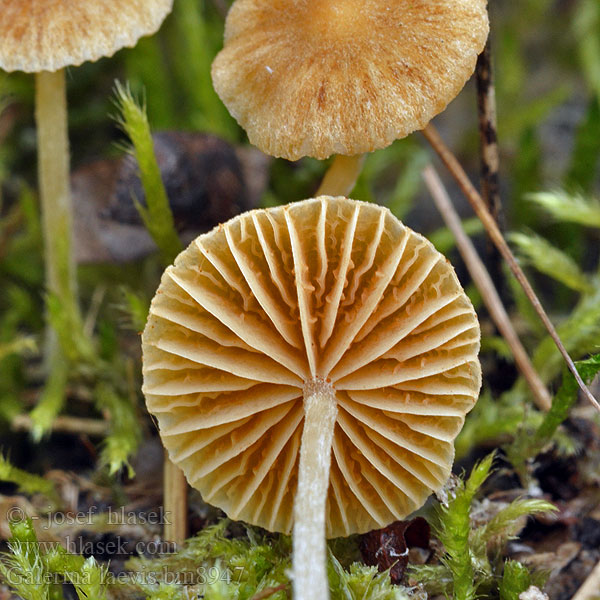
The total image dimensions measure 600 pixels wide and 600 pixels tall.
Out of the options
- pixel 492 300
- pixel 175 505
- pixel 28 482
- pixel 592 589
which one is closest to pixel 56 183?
pixel 28 482

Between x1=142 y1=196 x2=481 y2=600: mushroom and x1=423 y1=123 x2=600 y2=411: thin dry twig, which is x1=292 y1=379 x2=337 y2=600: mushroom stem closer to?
x1=142 y1=196 x2=481 y2=600: mushroom

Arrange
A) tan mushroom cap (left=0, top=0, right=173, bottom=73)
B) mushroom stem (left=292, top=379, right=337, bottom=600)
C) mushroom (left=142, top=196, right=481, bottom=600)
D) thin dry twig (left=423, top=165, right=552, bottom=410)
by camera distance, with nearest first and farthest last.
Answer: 1. mushroom stem (left=292, top=379, right=337, bottom=600)
2. mushroom (left=142, top=196, right=481, bottom=600)
3. tan mushroom cap (left=0, top=0, right=173, bottom=73)
4. thin dry twig (left=423, top=165, right=552, bottom=410)

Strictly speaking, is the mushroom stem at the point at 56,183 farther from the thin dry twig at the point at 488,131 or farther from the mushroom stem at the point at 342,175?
the thin dry twig at the point at 488,131

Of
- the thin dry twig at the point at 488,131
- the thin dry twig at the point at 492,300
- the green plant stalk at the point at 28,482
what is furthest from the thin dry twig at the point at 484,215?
the green plant stalk at the point at 28,482

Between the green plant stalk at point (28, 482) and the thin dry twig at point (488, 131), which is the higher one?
the thin dry twig at point (488, 131)

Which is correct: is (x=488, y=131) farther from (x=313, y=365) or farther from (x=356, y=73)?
(x=313, y=365)

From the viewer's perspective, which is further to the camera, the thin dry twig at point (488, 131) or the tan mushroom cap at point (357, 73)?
the thin dry twig at point (488, 131)

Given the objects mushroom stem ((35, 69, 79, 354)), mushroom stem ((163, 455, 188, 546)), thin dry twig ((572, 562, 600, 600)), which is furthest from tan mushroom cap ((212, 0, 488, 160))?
thin dry twig ((572, 562, 600, 600))
